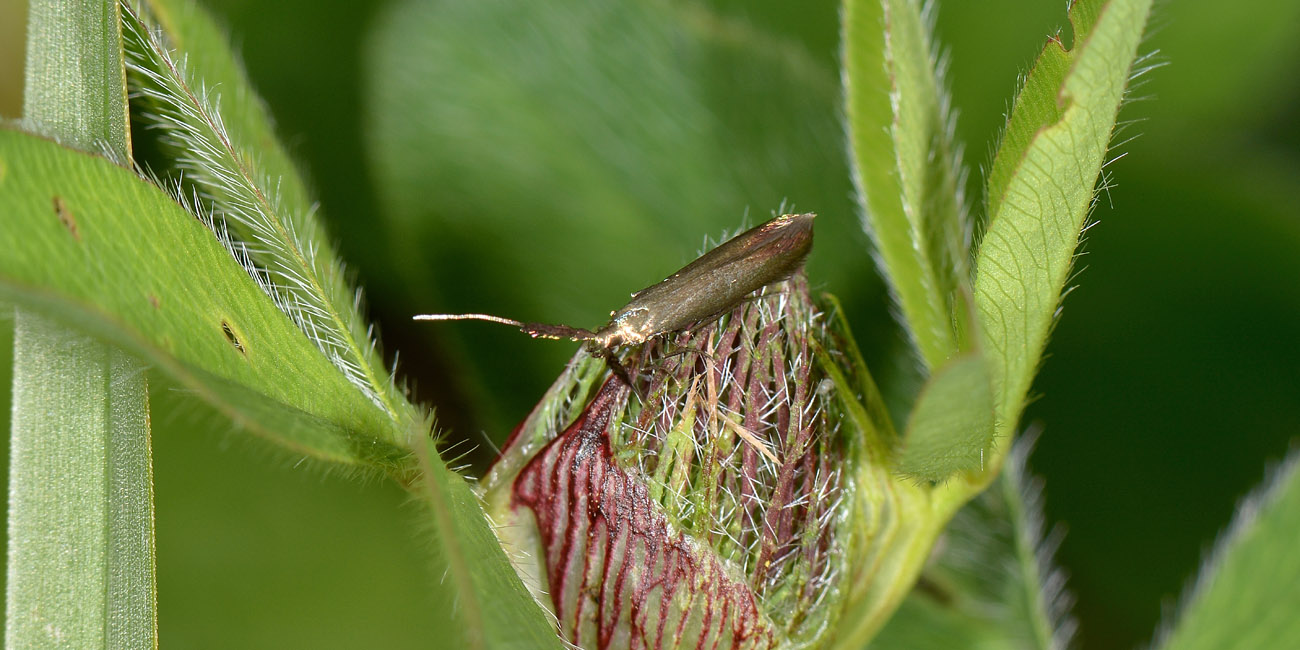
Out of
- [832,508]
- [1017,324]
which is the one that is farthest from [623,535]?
[1017,324]

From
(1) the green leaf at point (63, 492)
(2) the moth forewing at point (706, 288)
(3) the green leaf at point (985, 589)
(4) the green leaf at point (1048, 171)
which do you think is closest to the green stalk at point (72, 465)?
(1) the green leaf at point (63, 492)

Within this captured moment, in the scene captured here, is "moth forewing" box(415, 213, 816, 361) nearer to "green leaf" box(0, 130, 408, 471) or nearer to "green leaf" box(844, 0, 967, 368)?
"green leaf" box(844, 0, 967, 368)

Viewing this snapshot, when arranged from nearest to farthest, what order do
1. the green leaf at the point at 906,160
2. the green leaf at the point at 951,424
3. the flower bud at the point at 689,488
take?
the green leaf at the point at 951,424 < the flower bud at the point at 689,488 < the green leaf at the point at 906,160

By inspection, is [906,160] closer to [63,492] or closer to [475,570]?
[475,570]

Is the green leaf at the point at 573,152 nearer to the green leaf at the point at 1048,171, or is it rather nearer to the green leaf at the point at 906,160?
the green leaf at the point at 906,160

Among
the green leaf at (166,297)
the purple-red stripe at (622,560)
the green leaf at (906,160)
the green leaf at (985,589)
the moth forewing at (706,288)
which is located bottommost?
the green leaf at (985,589)

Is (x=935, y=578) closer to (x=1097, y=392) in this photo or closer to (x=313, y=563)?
(x=1097, y=392)

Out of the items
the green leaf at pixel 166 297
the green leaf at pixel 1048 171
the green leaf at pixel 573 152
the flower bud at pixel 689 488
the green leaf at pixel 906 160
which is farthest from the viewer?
the green leaf at pixel 573 152
